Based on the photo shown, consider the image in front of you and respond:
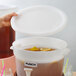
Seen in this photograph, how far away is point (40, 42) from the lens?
96 cm

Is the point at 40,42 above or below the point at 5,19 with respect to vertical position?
below

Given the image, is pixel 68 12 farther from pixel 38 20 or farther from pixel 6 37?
pixel 6 37

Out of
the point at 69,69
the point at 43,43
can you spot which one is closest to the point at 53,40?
the point at 43,43

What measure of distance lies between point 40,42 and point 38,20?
120mm

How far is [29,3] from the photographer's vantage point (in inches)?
41.1

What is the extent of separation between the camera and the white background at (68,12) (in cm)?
101

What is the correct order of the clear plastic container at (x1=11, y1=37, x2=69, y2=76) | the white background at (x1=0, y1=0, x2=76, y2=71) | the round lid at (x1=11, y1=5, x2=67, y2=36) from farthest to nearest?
the white background at (x1=0, y1=0, x2=76, y2=71), the round lid at (x1=11, y1=5, x2=67, y2=36), the clear plastic container at (x1=11, y1=37, x2=69, y2=76)

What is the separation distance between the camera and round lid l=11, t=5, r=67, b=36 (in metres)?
0.89

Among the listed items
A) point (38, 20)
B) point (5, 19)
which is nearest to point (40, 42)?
point (38, 20)

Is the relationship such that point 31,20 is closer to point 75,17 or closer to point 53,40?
point 53,40

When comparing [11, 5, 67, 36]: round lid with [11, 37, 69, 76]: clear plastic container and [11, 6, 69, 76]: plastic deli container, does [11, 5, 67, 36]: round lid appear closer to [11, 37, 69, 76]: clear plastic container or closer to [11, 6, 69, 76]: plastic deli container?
[11, 6, 69, 76]: plastic deli container

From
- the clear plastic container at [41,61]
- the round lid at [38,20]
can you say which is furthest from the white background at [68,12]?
the clear plastic container at [41,61]

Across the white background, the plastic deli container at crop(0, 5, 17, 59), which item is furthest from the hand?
the white background

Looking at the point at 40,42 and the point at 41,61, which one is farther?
the point at 40,42
